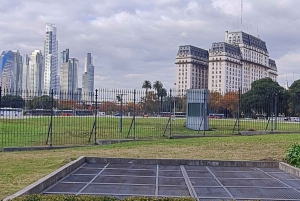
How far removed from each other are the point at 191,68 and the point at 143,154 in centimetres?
12024

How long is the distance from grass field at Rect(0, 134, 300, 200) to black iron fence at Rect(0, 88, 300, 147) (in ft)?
10.8

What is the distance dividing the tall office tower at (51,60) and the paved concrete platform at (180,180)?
45.7 m

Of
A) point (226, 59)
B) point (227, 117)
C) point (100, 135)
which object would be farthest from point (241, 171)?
point (226, 59)

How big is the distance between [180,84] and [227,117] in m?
103

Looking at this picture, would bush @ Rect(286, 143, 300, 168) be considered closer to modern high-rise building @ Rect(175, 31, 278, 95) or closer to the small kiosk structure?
the small kiosk structure

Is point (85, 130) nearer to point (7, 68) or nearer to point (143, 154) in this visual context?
point (143, 154)

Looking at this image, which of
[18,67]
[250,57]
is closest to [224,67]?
[250,57]

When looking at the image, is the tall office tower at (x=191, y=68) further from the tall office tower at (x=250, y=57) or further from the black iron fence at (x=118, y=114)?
the black iron fence at (x=118, y=114)

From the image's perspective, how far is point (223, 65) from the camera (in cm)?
12669

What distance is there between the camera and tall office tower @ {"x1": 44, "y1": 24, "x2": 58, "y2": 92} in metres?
81.4

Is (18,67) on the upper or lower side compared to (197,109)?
upper

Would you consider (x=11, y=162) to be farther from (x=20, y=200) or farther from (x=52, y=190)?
(x=20, y=200)

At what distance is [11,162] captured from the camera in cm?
1112

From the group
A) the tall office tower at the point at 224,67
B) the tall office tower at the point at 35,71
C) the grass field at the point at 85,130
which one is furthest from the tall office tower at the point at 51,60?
the tall office tower at the point at 224,67
